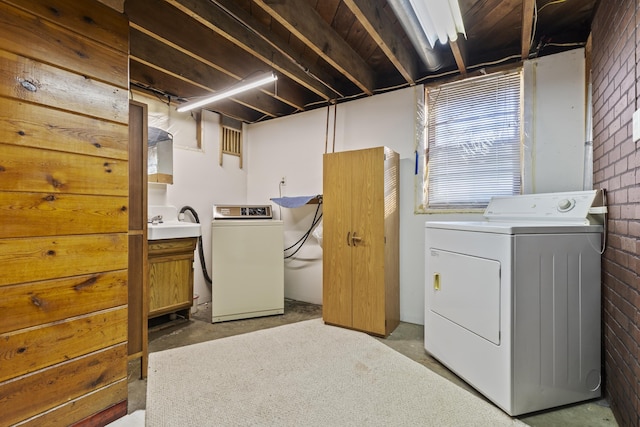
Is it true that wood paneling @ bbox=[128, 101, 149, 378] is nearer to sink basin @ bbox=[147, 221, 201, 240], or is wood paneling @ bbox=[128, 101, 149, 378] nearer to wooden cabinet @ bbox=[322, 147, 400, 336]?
sink basin @ bbox=[147, 221, 201, 240]

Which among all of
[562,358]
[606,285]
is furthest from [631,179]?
[562,358]

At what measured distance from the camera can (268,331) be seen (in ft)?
9.07

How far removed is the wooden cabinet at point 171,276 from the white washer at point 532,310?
8.34 feet

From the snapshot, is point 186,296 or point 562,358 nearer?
point 562,358

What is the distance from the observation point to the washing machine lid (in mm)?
1673

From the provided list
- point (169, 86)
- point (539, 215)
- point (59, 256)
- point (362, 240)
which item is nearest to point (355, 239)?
point (362, 240)

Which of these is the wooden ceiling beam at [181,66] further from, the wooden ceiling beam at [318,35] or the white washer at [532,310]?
the white washer at [532,310]

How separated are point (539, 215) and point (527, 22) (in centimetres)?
129

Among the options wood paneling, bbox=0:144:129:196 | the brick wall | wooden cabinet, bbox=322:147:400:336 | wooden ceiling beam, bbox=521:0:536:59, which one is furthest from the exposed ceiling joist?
wood paneling, bbox=0:144:129:196

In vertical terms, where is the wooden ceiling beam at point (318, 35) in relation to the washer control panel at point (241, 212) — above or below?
above

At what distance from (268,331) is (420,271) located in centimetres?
160

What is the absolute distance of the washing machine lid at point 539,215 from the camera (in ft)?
5.49

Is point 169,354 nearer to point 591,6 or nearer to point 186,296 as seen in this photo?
point 186,296

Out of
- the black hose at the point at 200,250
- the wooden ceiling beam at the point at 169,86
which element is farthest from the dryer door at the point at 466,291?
the wooden ceiling beam at the point at 169,86
